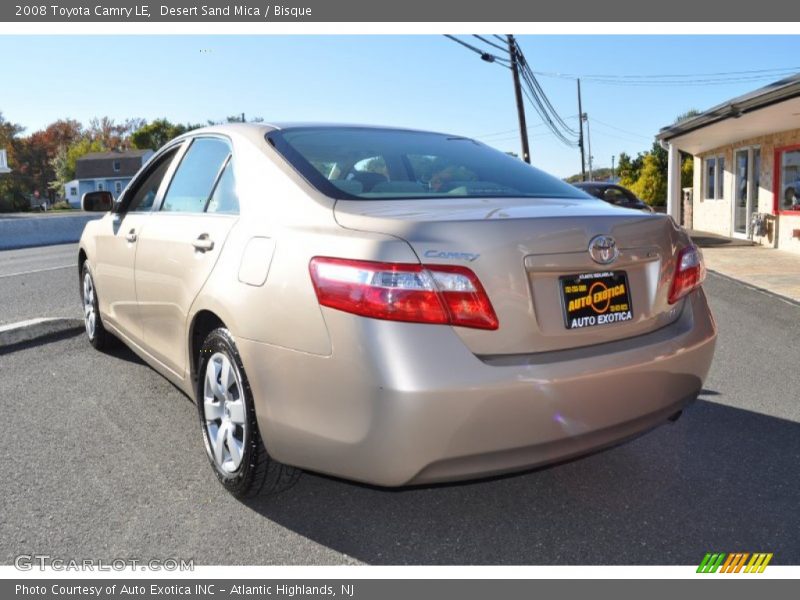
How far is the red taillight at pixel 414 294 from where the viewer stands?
2346mm

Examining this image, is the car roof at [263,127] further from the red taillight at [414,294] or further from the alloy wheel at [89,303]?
the alloy wheel at [89,303]

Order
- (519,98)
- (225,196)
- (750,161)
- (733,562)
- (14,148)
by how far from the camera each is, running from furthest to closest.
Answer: (14,148) → (519,98) → (750,161) → (225,196) → (733,562)

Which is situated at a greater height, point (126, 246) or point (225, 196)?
point (225, 196)

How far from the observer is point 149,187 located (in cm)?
445

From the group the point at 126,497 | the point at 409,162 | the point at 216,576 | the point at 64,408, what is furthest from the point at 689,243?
the point at 64,408

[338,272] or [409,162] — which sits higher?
[409,162]

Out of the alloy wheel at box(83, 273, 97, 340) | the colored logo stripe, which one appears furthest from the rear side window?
the colored logo stripe

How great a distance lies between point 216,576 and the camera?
101 inches

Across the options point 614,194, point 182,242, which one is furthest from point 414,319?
point 614,194

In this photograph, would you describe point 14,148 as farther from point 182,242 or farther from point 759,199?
point 182,242

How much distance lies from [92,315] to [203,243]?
2671mm

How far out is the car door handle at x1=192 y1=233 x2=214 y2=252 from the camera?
10.5ft

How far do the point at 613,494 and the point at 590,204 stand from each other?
127 cm

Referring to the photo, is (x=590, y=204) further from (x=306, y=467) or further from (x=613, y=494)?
(x=306, y=467)
